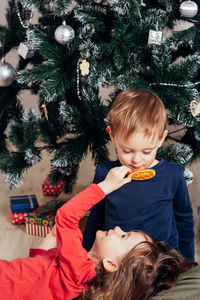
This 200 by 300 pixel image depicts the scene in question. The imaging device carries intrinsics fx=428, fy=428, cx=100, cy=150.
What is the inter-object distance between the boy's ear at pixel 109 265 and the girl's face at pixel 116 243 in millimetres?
14

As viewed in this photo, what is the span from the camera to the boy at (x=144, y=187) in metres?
1.20

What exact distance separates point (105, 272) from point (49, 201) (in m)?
1.02

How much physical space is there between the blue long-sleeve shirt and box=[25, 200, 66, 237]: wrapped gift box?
58cm

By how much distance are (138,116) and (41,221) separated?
0.91 metres

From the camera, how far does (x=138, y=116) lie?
1.19 m

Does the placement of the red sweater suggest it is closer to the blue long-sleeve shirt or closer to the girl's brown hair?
the girl's brown hair

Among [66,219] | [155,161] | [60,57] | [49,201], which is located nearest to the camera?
Answer: [66,219]

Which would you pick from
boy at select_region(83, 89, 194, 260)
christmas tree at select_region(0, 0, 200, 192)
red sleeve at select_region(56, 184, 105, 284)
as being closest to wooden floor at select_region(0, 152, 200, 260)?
christmas tree at select_region(0, 0, 200, 192)

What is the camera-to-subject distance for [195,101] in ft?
5.03

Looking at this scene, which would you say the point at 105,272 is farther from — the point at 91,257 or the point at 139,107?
the point at 139,107

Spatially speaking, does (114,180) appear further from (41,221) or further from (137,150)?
(41,221)

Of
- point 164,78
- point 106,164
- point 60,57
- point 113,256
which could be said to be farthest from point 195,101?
point 113,256

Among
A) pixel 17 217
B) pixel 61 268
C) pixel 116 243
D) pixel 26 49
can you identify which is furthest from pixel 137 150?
pixel 17 217

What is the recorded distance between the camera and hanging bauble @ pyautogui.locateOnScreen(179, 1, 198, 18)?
1.51 meters
